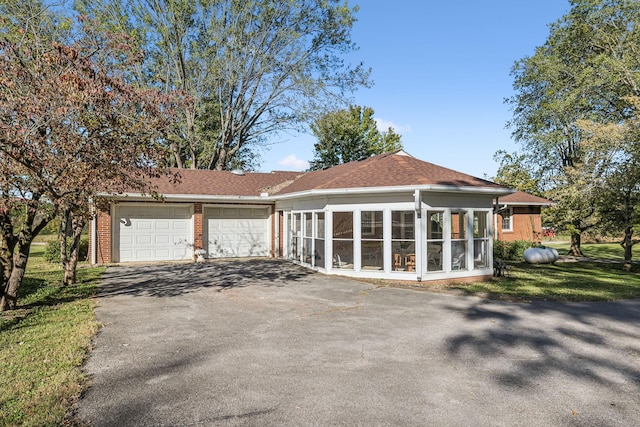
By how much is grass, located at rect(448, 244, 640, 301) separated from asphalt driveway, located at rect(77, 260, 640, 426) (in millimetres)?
997

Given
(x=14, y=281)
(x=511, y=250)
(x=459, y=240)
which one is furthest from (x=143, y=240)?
(x=511, y=250)

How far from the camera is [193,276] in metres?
12.3

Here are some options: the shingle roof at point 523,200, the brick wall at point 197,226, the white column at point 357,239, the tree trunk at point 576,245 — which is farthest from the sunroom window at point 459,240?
the tree trunk at point 576,245

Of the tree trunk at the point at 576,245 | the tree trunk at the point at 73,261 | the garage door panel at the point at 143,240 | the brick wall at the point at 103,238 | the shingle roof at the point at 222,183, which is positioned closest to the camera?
the tree trunk at the point at 73,261

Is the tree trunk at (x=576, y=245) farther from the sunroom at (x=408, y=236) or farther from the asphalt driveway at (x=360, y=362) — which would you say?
the asphalt driveway at (x=360, y=362)

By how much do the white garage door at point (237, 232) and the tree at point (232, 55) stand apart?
272 inches

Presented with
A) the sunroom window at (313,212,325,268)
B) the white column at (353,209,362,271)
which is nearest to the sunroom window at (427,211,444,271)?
the white column at (353,209,362,271)

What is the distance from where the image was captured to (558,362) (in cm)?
507

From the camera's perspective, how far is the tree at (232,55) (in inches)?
918

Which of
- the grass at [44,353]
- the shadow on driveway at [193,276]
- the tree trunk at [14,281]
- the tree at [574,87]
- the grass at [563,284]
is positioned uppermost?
the tree at [574,87]

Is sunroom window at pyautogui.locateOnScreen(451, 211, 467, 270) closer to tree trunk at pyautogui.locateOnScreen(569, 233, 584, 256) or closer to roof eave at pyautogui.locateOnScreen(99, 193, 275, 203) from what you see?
roof eave at pyautogui.locateOnScreen(99, 193, 275, 203)

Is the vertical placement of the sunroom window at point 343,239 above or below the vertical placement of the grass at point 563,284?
above

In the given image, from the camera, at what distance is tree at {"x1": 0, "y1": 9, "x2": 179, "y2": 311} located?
613 cm

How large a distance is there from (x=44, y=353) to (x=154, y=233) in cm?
1151
